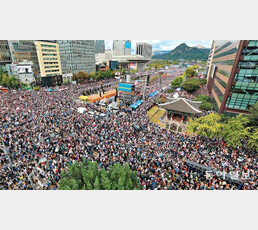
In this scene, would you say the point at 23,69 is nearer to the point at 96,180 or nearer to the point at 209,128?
the point at 96,180

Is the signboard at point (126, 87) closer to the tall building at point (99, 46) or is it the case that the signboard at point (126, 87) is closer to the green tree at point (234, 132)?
the green tree at point (234, 132)

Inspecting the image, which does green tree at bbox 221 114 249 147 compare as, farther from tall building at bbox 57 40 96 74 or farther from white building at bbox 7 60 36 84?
tall building at bbox 57 40 96 74

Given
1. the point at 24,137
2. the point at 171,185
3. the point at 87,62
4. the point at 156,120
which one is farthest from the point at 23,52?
the point at 171,185

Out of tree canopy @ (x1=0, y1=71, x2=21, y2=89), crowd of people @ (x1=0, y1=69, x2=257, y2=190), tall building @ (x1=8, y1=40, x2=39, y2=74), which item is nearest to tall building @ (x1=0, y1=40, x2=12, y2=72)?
tall building @ (x1=8, y1=40, x2=39, y2=74)

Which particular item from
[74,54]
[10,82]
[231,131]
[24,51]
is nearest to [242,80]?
[231,131]

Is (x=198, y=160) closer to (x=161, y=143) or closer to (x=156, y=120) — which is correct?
(x=161, y=143)
